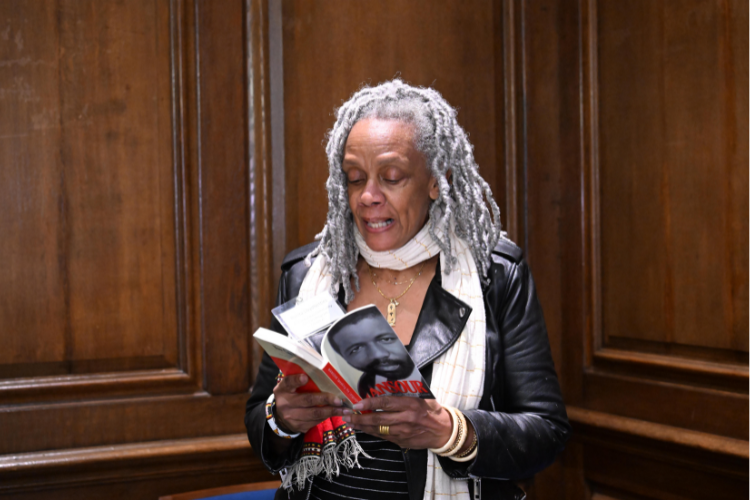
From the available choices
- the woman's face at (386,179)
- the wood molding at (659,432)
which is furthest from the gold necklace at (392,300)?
the wood molding at (659,432)

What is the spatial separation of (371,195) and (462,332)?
1.35 feet

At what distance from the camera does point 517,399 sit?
1527 millimetres

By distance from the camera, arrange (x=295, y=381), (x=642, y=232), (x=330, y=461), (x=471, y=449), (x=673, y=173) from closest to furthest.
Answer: (x=295, y=381), (x=471, y=449), (x=330, y=461), (x=673, y=173), (x=642, y=232)

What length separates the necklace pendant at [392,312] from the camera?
1625mm

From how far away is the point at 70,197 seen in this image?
81.2 inches

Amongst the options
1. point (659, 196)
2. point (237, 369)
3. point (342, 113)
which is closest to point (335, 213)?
point (342, 113)

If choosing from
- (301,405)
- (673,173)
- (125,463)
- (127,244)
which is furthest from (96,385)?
(673,173)

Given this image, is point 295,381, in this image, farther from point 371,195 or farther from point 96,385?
point 96,385

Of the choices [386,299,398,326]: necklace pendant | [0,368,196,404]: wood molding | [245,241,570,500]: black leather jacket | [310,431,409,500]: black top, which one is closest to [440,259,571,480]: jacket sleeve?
[245,241,570,500]: black leather jacket

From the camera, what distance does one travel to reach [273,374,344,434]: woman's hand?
1321 millimetres

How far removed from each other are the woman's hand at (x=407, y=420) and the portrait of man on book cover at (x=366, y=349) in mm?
89

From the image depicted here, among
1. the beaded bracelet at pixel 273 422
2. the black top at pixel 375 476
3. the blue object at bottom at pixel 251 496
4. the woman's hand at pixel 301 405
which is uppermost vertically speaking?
the woman's hand at pixel 301 405

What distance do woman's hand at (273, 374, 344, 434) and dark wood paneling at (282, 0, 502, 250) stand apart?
104cm

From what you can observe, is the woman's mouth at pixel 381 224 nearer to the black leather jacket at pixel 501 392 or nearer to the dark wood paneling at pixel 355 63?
the black leather jacket at pixel 501 392
